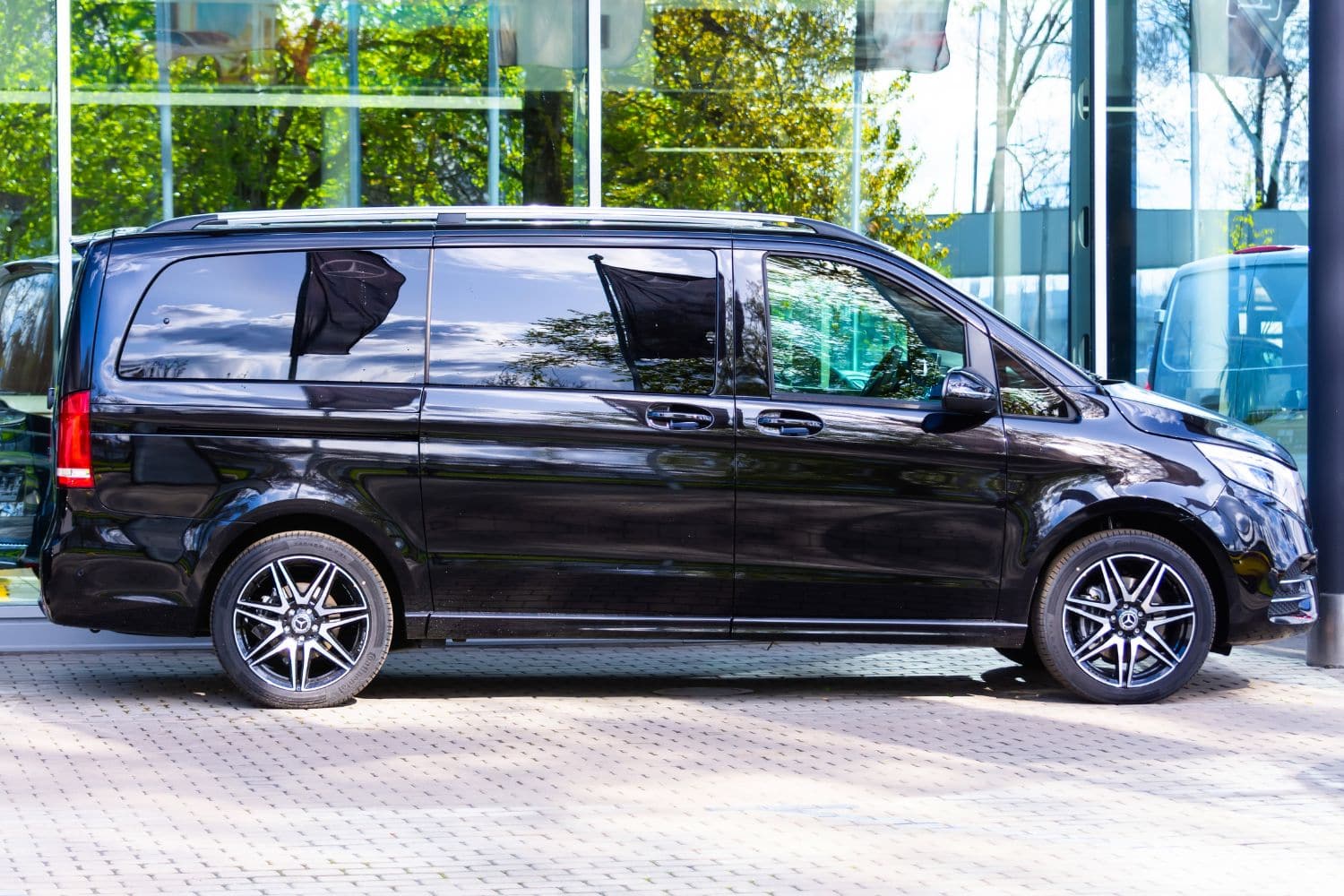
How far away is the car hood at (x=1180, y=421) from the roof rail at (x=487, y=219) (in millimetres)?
1349

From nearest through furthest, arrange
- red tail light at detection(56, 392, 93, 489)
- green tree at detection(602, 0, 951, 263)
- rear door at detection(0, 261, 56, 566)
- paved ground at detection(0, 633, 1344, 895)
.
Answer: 1. paved ground at detection(0, 633, 1344, 895)
2. red tail light at detection(56, 392, 93, 489)
3. rear door at detection(0, 261, 56, 566)
4. green tree at detection(602, 0, 951, 263)

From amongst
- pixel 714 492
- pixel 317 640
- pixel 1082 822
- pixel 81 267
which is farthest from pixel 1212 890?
pixel 81 267

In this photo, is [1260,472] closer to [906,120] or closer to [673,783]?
[673,783]

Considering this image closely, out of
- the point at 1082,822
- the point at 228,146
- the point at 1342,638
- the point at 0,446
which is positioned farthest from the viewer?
the point at 228,146

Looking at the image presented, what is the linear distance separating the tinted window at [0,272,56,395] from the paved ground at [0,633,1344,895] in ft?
6.34

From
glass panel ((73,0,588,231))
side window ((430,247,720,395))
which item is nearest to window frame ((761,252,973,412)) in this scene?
side window ((430,247,720,395))

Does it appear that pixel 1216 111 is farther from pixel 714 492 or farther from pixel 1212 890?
pixel 1212 890

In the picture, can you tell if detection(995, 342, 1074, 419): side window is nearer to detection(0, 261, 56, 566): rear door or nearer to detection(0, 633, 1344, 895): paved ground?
detection(0, 633, 1344, 895): paved ground

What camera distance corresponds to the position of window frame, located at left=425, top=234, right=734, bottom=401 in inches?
287

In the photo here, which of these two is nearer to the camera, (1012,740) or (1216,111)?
(1012,740)

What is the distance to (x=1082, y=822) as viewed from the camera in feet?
17.8

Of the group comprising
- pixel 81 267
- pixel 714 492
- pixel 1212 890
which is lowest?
pixel 1212 890

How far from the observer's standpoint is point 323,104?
10898 mm

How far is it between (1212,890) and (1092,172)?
7.32 meters
